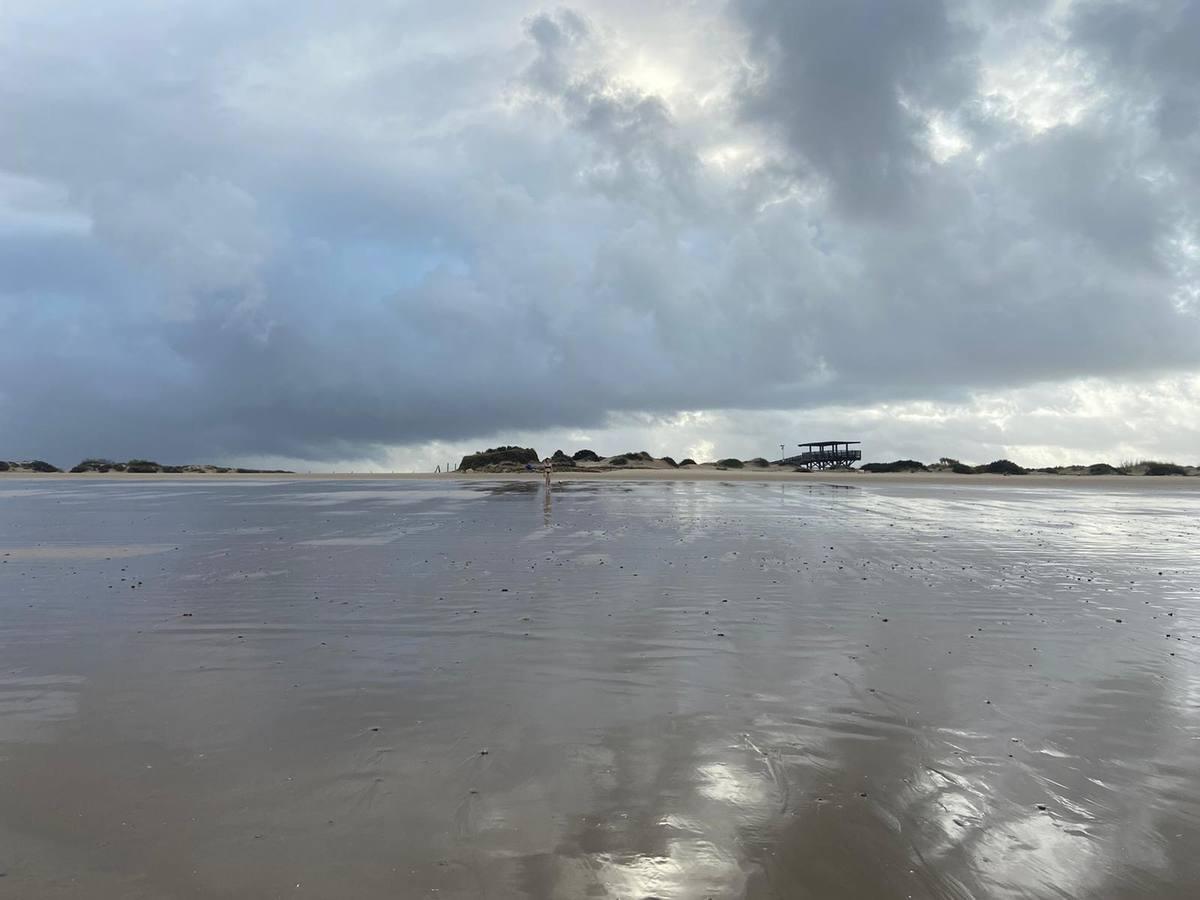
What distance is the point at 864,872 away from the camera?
3.74 metres

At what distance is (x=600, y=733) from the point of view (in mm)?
5562

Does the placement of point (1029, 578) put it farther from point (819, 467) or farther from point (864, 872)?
point (819, 467)

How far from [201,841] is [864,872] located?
3668 mm

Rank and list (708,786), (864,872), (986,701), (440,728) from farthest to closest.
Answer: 1. (986,701)
2. (440,728)
3. (708,786)
4. (864,872)

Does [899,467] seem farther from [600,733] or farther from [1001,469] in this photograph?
[600,733]

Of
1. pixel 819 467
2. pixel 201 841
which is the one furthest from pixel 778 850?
pixel 819 467

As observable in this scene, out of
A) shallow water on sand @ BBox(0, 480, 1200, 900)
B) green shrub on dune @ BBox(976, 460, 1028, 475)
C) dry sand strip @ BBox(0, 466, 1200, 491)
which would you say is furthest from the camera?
green shrub on dune @ BBox(976, 460, 1028, 475)

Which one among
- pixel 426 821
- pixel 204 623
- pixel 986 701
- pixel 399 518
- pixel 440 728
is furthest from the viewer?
pixel 399 518

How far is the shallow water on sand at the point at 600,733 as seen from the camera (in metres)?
3.80

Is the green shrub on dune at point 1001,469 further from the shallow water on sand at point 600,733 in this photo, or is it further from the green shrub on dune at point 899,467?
the shallow water on sand at point 600,733

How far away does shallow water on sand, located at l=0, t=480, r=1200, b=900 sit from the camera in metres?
3.80

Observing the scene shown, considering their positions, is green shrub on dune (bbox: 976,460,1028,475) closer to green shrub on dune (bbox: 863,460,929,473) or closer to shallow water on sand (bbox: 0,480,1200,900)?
green shrub on dune (bbox: 863,460,929,473)

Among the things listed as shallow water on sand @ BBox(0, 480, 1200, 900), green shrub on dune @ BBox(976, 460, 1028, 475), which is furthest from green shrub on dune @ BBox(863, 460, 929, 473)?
shallow water on sand @ BBox(0, 480, 1200, 900)

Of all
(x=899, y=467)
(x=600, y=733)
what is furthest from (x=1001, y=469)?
(x=600, y=733)
